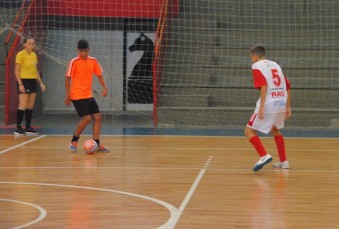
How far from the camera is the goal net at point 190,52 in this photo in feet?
43.8

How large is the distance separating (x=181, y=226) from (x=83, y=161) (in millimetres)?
3725

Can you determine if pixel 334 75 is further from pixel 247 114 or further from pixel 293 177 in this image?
pixel 293 177

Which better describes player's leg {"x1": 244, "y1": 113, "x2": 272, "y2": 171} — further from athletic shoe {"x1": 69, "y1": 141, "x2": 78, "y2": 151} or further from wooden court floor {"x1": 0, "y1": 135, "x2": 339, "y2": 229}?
athletic shoe {"x1": 69, "y1": 141, "x2": 78, "y2": 151}

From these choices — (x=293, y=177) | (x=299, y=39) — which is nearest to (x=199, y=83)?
(x=299, y=39)

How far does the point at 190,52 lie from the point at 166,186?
7.91 m

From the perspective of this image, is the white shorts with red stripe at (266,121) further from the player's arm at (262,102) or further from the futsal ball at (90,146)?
the futsal ball at (90,146)

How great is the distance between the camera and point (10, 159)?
9.00m

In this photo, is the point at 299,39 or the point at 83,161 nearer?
the point at 83,161

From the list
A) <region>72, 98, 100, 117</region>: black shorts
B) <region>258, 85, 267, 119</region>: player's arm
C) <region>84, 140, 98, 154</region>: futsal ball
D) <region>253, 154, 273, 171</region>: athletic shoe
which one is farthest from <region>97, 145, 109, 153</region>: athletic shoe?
<region>258, 85, 267, 119</region>: player's arm

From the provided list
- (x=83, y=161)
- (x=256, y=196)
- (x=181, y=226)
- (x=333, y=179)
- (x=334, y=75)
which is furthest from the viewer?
(x=334, y=75)

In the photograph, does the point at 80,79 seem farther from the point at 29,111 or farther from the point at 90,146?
the point at 29,111

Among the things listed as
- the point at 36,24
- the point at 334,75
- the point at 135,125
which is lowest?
the point at 135,125

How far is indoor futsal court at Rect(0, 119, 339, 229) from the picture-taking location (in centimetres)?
563

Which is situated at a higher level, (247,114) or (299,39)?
(299,39)
